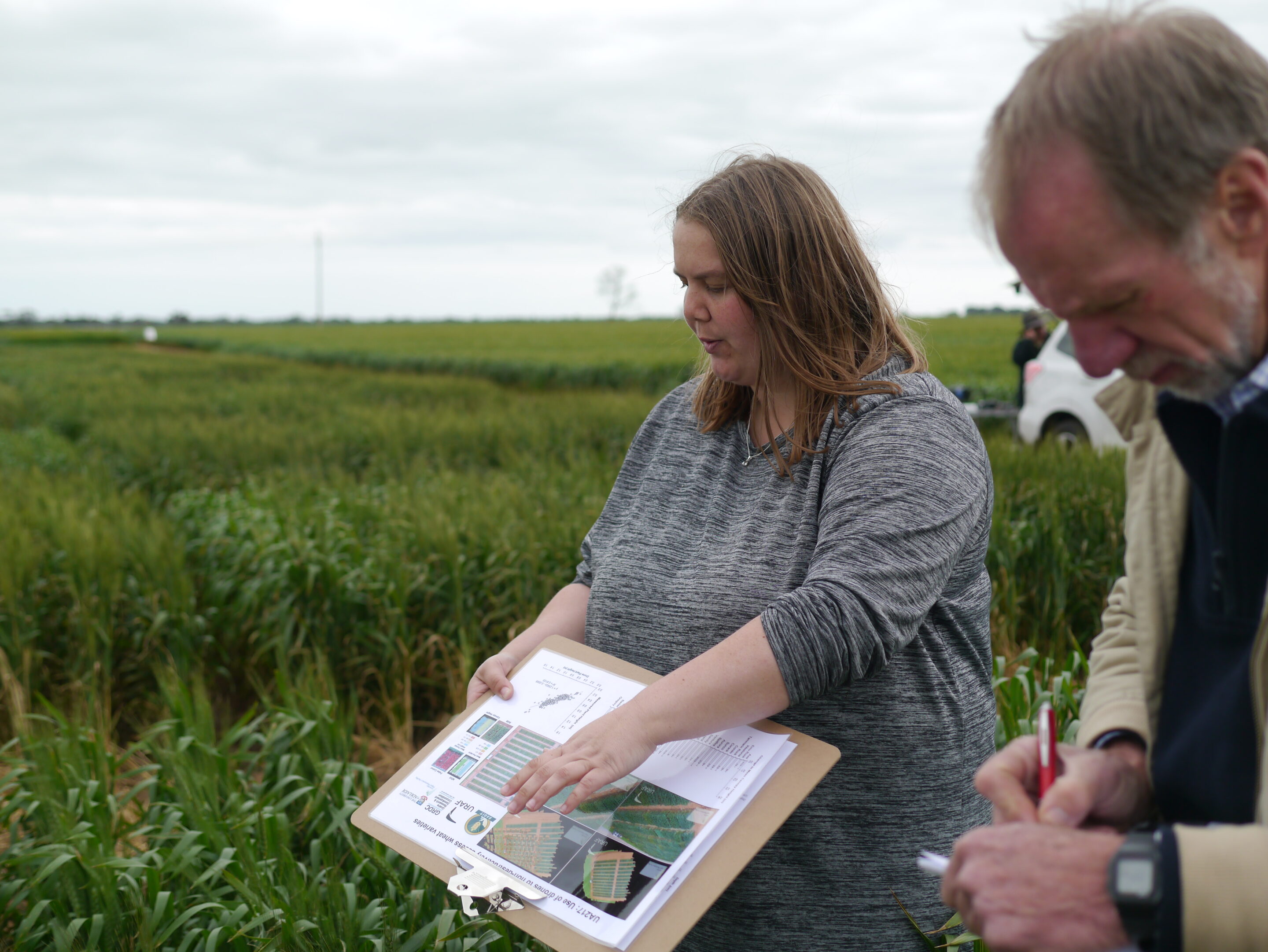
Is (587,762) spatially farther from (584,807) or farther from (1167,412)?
(1167,412)

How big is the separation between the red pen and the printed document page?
385mm

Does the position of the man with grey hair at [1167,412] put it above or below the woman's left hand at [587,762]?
above

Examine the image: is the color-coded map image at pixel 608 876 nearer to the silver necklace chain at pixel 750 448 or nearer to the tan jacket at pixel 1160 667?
A: the tan jacket at pixel 1160 667

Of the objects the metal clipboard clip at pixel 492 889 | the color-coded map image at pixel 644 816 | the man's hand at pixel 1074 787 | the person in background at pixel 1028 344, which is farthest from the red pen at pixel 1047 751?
the person in background at pixel 1028 344

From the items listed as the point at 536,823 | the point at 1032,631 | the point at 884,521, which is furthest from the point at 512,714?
the point at 1032,631

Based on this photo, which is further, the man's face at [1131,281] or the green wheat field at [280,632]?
the green wheat field at [280,632]

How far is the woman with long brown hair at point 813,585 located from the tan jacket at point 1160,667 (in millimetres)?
286

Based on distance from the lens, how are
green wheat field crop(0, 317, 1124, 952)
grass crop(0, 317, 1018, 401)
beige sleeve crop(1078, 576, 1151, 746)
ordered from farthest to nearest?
grass crop(0, 317, 1018, 401) → green wheat field crop(0, 317, 1124, 952) → beige sleeve crop(1078, 576, 1151, 746)

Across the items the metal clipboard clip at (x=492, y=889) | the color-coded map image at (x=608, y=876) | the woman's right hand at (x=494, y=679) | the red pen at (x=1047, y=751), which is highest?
the red pen at (x=1047, y=751)

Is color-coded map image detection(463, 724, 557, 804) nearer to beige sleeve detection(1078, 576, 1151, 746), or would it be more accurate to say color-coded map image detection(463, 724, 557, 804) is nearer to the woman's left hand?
the woman's left hand

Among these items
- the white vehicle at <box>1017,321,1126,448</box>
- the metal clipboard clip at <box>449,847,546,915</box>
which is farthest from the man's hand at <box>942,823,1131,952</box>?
the white vehicle at <box>1017,321,1126,448</box>

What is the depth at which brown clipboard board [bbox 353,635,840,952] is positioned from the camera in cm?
117

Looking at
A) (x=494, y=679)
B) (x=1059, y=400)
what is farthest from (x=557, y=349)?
(x=494, y=679)

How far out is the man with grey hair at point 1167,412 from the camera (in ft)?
2.68
